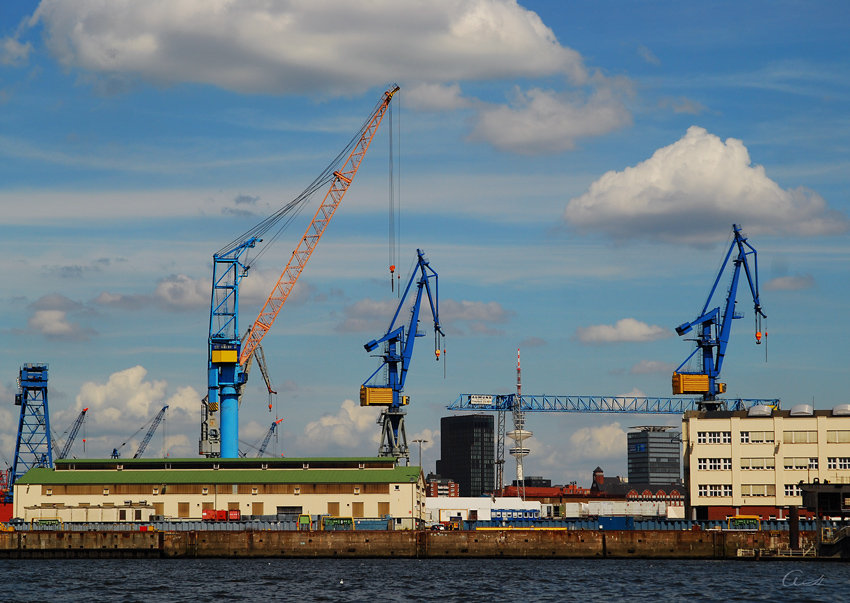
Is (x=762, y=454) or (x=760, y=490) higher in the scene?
(x=762, y=454)

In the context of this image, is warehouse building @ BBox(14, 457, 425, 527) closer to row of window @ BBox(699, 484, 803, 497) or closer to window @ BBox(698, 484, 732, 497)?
window @ BBox(698, 484, 732, 497)

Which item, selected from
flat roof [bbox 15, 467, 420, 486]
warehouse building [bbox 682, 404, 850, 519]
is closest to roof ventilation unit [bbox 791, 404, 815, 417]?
warehouse building [bbox 682, 404, 850, 519]

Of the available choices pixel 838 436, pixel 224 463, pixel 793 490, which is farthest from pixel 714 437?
pixel 224 463

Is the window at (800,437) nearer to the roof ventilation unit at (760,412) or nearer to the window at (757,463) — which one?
the window at (757,463)

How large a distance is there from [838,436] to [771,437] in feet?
26.4

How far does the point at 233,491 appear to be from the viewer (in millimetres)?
139250

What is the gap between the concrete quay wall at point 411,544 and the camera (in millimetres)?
126812

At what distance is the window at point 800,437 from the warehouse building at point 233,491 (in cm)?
4744

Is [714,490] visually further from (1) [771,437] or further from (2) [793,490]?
(1) [771,437]

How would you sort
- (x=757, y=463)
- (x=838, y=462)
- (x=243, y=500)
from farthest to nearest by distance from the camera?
(x=757, y=463) < (x=243, y=500) < (x=838, y=462)

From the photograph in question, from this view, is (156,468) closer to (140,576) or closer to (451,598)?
(140,576)

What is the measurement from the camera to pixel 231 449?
173125mm

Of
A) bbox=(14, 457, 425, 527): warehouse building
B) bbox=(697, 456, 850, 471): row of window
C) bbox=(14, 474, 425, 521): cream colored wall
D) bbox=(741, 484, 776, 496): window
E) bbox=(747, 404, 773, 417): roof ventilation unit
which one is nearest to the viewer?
bbox=(14, 474, 425, 521): cream colored wall

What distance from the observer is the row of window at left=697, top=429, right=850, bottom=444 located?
13925 centimetres
